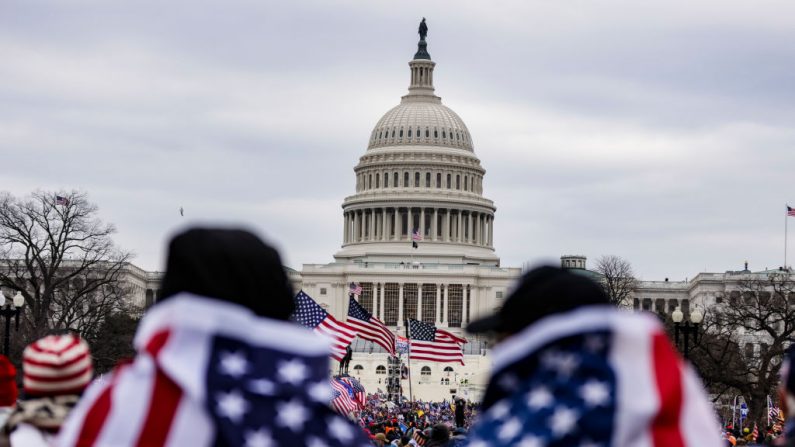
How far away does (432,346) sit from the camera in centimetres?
5191

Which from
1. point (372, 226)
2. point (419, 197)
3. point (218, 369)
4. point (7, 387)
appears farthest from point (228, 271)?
point (372, 226)

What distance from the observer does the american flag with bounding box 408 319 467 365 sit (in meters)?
51.5

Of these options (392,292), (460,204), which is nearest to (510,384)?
(392,292)

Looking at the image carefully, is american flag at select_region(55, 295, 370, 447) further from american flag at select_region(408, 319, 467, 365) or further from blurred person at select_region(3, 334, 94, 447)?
american flag at select_region(408, 319, 467, 365)

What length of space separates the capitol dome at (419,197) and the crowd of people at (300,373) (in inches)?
6631

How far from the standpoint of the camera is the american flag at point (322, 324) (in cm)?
3784

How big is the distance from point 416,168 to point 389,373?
185ft

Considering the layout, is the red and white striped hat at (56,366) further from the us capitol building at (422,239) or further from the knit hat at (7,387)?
the us capitol building at (422,239)

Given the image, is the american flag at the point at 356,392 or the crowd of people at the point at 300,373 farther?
the american flag at the point at 356,392

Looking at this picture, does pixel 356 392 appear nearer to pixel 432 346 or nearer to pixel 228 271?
pixel 432 346

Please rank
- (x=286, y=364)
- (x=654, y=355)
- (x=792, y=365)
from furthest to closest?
(x=792, y=365) < (x=286, y=364) < (x=654, y=355)

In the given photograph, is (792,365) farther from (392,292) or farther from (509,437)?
(392,292)

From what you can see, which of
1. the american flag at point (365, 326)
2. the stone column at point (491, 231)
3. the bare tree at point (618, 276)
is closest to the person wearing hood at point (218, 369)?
the american flag at point (365, 326)

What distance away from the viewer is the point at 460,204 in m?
180
